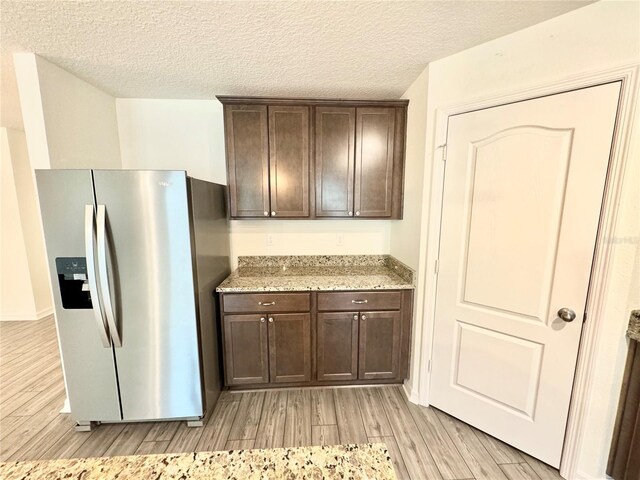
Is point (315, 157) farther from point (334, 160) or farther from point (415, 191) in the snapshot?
point (415, 191)

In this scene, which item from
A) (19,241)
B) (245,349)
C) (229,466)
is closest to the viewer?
(229,466)

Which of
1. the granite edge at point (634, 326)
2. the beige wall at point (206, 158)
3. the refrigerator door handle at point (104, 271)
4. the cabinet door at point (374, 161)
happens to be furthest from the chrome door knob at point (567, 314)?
the refrigerator door handle at point (104, 271)

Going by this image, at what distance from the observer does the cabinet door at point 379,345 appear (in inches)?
82.7

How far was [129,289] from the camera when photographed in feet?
5.33

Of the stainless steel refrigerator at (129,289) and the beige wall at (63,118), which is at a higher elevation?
the beige wall at (63,118)

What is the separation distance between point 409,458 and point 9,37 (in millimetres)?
3354

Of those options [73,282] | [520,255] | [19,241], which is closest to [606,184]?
[520,255]

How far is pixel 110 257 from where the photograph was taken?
1566 millimetres

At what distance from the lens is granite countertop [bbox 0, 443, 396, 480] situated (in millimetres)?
601

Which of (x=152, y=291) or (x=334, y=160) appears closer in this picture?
(x=152, y=291)

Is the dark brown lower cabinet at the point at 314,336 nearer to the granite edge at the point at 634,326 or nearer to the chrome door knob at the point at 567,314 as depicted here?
the chrome door knob at the point at 567,314

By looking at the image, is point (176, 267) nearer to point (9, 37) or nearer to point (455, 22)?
point (9, 37)

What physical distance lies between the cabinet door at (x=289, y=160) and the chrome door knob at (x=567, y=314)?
1.76m

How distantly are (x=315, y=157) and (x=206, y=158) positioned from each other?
3.46 feet
